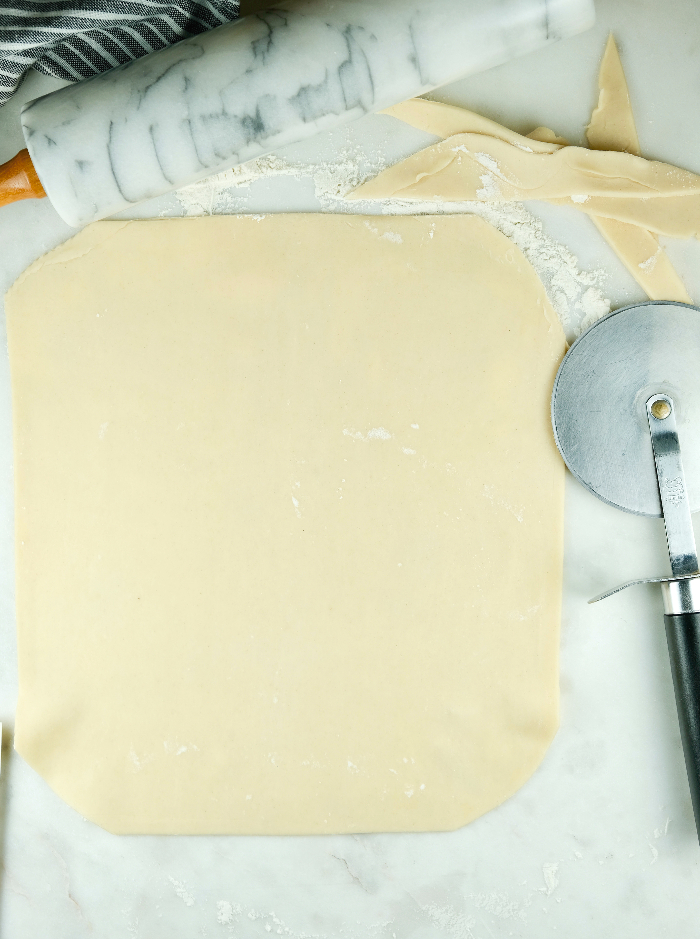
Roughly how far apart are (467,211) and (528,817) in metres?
0.62

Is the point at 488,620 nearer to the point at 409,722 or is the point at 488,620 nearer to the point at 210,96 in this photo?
the point at 409,722

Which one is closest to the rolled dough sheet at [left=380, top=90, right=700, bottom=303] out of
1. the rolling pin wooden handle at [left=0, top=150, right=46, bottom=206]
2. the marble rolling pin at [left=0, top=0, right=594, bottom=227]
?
the marble rolling pin at [left=0, top=0, right=594, bottom=227]

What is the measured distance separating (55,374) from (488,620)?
50cm

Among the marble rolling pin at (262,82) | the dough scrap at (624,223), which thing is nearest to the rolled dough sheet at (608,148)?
the dough scrap at (624,223)

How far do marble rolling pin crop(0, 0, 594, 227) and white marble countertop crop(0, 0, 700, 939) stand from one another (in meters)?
0.12

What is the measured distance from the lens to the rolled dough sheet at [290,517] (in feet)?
2.01

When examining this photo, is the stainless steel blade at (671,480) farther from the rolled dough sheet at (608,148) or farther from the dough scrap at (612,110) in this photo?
the dough scrap at (612,110)

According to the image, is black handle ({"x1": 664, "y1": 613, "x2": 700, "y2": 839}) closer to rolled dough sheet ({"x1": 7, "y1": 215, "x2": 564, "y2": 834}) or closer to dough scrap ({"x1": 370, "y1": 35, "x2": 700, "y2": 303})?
rolled dough sheet ({"x1": 7, "y1": 215, "x2": 564, "y2": 834})

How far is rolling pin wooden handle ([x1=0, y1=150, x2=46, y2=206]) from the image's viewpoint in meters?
0.53

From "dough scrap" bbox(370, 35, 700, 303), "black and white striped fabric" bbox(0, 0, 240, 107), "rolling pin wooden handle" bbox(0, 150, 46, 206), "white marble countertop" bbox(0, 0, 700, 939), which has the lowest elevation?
"white marble countertop" bbox(0, 0, 700, 939)

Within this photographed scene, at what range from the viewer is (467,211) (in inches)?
24.4

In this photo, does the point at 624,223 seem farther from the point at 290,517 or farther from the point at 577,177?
the point at 290,517

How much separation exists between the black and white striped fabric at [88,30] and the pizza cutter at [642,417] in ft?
1.48

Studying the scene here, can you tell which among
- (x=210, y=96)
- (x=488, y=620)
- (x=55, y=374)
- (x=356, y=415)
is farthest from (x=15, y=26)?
(x=488, y=620)
